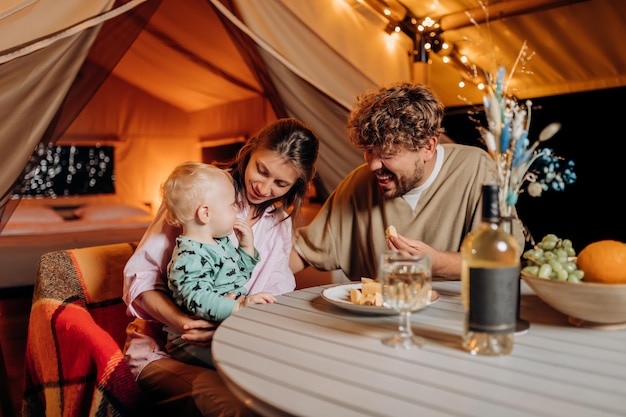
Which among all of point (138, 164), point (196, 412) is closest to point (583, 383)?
point (196, 412)

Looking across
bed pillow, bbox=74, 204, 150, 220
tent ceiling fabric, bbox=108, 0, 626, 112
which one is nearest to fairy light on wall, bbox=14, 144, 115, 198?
bed pillow, bbox=74, 204, 150, 220

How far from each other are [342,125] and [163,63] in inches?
82.3

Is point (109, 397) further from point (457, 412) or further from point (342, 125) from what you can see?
point (342, 125)

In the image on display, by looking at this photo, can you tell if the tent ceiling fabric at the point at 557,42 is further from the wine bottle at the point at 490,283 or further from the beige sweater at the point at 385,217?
the wine bottle at the point at 490,283

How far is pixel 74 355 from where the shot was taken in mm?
1520

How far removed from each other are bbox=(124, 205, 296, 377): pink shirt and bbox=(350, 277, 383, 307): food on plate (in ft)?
1.78

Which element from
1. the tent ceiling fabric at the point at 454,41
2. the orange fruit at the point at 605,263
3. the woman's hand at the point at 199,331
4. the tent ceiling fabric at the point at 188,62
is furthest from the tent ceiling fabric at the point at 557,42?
the woman's hand at the point at 199,331

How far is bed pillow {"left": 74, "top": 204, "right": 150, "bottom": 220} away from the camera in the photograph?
4.80 metres

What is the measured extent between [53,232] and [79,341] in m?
2.95

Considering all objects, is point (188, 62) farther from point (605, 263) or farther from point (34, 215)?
point (605, 263)

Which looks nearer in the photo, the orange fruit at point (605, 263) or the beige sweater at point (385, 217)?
the orange fruit at point (605, 263)

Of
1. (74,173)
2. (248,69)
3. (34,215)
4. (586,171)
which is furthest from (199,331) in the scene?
(74,173)

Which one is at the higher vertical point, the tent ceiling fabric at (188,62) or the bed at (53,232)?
the tent ceiling fabric at (188,62)

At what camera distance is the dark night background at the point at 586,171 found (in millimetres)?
3600
